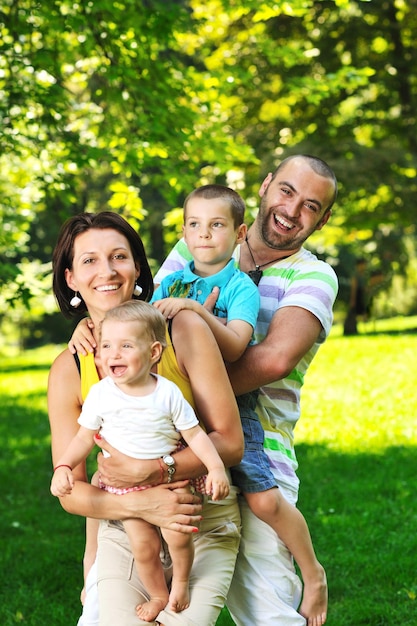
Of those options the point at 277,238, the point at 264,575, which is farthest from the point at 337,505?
the point at 277,238

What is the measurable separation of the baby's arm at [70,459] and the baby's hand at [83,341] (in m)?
0.30

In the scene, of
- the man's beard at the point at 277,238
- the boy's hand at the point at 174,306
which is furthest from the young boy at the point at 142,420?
the man's beard at the point at 277,238

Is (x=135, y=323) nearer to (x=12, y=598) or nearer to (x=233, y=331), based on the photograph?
(x=233, y=331)

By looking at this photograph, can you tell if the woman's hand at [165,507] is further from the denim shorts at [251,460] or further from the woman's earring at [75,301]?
the woman's earring at [75,301]

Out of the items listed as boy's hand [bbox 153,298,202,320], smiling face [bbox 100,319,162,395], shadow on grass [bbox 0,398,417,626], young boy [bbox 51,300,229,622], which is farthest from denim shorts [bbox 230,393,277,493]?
shadow on grass [bbox 0,398,417,626]

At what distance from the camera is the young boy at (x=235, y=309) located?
3221mm

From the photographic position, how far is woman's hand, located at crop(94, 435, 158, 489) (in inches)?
114

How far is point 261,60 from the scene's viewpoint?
17828 mm

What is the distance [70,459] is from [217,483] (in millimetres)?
494

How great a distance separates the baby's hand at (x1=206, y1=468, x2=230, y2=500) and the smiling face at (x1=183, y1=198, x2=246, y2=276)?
2.82 ft

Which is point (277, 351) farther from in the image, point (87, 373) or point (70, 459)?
point (70, 459)

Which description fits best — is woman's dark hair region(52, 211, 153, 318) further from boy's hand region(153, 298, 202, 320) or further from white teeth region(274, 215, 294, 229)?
white teeth region(274, 215, 294, 229)

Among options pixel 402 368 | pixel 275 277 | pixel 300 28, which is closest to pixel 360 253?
pixel 300 28

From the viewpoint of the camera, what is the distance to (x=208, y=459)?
293cm
